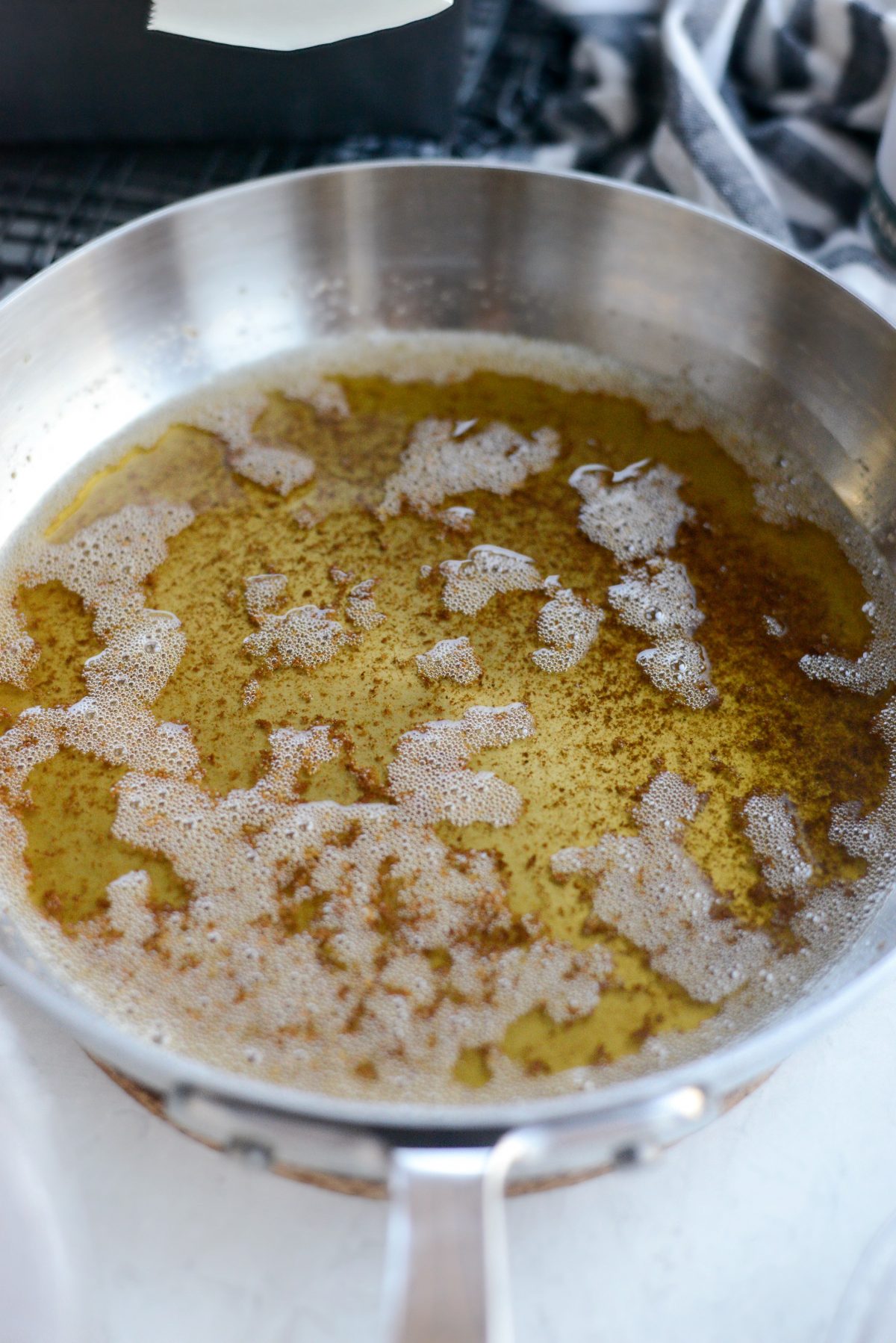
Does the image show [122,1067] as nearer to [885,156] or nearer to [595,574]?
[595,574]

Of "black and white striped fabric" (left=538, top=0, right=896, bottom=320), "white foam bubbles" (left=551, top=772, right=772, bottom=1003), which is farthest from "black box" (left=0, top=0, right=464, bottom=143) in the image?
"white foam bubbles" (left=551, top=772, right=772, bottom=1003)

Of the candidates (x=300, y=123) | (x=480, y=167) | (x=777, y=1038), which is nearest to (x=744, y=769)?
(x=777, y=1038)

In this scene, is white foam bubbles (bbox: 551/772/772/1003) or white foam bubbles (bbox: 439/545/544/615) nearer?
white foam bubbles (bbox: 551/772/772/1003)

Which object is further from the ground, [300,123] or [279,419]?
[300,123]

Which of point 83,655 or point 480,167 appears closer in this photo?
point 83,655

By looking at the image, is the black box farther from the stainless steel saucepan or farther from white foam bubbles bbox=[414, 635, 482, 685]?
white foam bubbles bbox=[414, 635, 482, 685]

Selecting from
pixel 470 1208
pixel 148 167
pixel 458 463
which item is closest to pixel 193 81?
pixel 148 167

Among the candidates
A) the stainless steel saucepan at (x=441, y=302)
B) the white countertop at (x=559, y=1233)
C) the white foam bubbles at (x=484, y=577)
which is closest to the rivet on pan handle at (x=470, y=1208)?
the white countertop at (x=559, y=1233)
